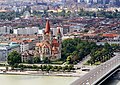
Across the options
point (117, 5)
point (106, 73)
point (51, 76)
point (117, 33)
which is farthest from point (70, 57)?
point (117, 5)

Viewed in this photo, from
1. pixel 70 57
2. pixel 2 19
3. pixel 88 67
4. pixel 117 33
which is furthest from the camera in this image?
pixel 2 19

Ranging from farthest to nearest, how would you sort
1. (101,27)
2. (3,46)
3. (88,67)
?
(101,27)
(3,46)
(88,67)

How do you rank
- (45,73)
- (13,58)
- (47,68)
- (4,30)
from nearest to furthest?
(45,73), (47,68), (13,58), (4,30)

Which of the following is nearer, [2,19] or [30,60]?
[30,60]

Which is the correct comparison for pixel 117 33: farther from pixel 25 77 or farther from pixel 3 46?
pixel 25 77

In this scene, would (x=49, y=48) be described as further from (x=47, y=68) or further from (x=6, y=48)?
(x=47, y=68)

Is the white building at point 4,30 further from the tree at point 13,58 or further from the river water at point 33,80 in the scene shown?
the river water at point 33,80

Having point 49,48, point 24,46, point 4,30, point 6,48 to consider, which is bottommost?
point 4,30

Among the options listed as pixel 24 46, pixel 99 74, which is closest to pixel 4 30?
pixel 24 46
